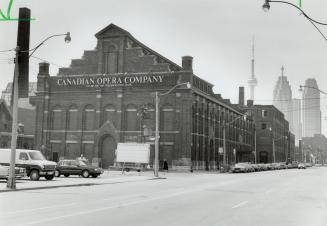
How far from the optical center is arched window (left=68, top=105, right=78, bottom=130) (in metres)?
62.2

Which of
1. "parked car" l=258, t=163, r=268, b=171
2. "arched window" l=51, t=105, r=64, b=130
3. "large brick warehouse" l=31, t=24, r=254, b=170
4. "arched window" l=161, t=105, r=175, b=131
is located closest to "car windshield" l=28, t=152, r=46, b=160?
"large brick warehouse" l=31, t=24, r=254, b=170

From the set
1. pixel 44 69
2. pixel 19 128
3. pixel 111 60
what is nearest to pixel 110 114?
pixel 111 60

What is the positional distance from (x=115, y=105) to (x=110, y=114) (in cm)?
137

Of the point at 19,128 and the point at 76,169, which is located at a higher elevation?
the point at 19,128

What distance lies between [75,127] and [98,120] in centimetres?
367

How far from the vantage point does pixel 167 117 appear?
58531 mm

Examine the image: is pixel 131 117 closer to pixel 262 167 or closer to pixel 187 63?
pixel 187 63

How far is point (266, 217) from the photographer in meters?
13.3

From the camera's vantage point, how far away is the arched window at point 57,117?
6281cm

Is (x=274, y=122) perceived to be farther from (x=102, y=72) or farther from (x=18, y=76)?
(x=18, y=76)

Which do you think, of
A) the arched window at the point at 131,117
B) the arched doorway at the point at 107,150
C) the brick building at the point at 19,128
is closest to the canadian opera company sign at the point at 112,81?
the arched window at the point at 131,117

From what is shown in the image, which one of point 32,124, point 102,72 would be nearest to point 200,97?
point 102,72

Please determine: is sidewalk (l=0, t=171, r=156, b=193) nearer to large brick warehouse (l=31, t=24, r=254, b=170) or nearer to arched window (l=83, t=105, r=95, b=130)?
large brick warehouse (l=31, t=24, r=254, b=170)

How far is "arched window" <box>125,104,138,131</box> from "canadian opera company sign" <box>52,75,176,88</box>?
9.59 feet
